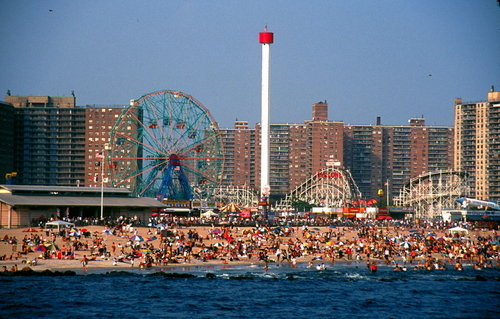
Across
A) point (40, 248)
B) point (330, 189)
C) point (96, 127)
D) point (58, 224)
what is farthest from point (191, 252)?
point (96, 127)

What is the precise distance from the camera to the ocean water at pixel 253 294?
49062 mm

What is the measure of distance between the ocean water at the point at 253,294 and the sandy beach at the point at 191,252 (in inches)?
122

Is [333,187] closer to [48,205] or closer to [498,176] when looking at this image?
[498,176]

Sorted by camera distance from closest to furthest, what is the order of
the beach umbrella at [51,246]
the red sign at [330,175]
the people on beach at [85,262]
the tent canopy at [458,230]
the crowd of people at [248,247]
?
1. the people on beach at [85,262]
2. the beach umbrella at [51,246]
3. the crowd of people at [248,247]
4. the tent canopy at [458,230]
5. the red sign at [330,175]

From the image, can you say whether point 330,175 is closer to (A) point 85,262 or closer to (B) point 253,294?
(A) point 85,262

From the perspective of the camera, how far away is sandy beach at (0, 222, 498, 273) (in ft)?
214

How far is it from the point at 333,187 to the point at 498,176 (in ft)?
155

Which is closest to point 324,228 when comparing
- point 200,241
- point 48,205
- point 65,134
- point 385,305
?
point 200,241

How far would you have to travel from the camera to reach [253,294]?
55.7m

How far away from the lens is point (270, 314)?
48.5 m

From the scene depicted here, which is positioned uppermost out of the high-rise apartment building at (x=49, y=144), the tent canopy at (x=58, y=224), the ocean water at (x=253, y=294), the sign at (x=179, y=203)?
the high-rise apartment building at (x=49, y=144)

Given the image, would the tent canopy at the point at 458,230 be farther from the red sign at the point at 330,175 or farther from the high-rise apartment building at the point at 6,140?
the high-rise apartment building at the point at 6,140

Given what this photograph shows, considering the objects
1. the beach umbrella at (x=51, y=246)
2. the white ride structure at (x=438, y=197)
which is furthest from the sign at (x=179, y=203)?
the white ride structure at (x=438, y=197)

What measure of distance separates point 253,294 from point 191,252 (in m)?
18.3
